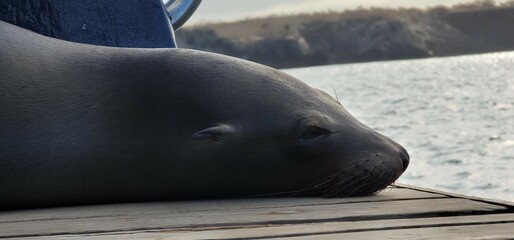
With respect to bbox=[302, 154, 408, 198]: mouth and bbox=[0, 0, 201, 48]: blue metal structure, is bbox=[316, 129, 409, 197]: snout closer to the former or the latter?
bbox=[302, 154, 408, 198]: mouth

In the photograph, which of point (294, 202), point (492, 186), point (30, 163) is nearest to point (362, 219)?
point (294, 202)

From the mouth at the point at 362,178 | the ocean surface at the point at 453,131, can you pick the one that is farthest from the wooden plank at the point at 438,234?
the ocean surface at the point at 453,131

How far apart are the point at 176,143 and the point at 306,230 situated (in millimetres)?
870

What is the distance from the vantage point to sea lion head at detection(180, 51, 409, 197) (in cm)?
349

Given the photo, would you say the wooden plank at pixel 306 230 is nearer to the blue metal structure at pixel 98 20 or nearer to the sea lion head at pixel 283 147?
the sea lion head at pixel 283 147

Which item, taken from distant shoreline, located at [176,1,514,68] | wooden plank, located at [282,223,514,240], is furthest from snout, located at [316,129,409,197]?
distant shoreline, located at [176,1,514,68]

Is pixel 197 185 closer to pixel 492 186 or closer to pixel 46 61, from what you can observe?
pixel 46 61

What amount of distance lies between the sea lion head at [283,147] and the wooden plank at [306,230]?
1.99ft

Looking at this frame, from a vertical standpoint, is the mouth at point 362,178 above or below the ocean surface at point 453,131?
below

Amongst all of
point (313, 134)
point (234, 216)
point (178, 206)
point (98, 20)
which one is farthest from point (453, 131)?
point (234, 216)

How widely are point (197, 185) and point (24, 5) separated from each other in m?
1.56

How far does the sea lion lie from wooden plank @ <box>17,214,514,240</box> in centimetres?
63

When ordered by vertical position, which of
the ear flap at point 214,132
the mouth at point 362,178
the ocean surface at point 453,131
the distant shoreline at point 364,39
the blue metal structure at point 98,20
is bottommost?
the mouth at point 362,178

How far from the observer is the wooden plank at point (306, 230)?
8.84ft
